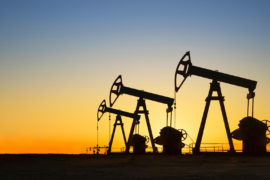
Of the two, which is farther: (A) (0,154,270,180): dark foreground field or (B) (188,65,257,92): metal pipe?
(B) (188,65,257,92): metal pipe

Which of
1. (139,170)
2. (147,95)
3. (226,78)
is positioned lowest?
(139,170)

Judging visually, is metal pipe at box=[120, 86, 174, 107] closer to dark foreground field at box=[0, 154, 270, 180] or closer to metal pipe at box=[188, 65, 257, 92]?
metal pipe at box=[188, 65, 257, 92]

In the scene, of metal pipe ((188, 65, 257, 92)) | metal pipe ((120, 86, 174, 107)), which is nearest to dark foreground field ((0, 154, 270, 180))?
metal pipe ((188, 65, 257, 92))

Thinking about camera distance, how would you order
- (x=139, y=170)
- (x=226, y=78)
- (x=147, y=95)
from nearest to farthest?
(x=139, y=170)
(x=226, y=78)
(x=147, y=95)

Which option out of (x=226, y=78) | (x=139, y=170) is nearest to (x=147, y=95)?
(x=226, y=78)

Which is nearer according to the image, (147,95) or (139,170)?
(139,170)

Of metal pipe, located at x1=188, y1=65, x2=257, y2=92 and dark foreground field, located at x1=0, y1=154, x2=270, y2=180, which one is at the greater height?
metal pipe, located at x1=188, y1=65, x2=257, y2=92

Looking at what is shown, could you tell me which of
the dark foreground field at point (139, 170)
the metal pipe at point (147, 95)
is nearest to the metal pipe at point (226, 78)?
the dark foreground field at point (139, 170)

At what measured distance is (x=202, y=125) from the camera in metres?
20.6

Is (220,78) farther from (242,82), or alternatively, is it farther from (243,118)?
(243,118)

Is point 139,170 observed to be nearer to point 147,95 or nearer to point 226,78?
point 226,78

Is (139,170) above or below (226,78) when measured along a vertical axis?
below

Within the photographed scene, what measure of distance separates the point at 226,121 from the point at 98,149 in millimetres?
21926

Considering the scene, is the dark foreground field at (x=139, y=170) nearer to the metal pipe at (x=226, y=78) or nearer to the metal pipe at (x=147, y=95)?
the metal pipe at (x=226, y=78)
